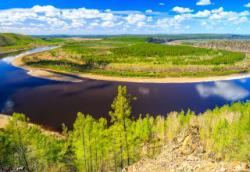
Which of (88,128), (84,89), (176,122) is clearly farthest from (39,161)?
(84,89)

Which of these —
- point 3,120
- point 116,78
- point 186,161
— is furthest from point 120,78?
point 186,161

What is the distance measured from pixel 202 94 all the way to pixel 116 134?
7755cm

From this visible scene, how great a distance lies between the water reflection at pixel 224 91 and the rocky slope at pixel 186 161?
81.0 m

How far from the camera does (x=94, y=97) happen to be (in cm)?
10356

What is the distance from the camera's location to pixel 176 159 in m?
23.8

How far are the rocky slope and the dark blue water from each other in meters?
50.0

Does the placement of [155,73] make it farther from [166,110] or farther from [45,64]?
[45,64]

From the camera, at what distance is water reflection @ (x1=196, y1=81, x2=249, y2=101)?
10566 cm

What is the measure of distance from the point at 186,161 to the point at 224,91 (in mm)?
97726

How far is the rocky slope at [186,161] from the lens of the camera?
68.8 ft

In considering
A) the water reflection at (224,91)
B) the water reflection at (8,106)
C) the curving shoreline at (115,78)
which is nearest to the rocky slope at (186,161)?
the water reflection at (8,106)

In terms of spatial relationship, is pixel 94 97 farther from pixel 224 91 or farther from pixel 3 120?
pixel 224 91

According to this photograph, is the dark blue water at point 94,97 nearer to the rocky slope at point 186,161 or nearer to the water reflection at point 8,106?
the water reflection at point 8,106

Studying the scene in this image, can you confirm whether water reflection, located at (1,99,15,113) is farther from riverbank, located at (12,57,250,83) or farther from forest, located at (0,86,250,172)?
forest, located at (0,86,250,172)
